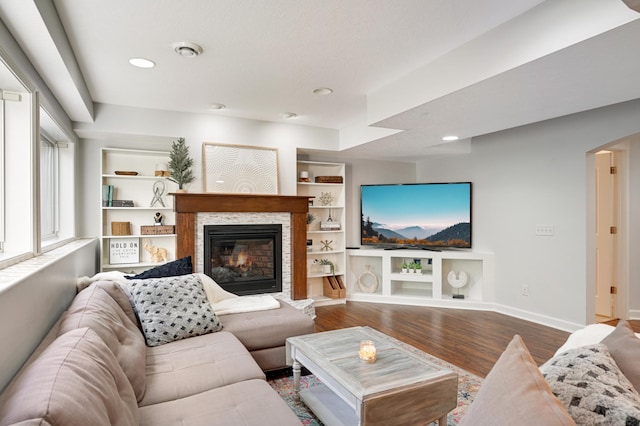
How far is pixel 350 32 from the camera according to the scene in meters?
2.43

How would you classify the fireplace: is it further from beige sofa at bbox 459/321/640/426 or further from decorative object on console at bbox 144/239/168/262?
beige sofa at bbox 459/321/640/426

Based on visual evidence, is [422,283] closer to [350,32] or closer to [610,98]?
[610,98]

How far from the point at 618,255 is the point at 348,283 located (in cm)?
336

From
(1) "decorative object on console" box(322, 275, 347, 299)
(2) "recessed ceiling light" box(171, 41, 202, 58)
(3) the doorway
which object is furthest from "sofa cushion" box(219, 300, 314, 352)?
(3) the doorway

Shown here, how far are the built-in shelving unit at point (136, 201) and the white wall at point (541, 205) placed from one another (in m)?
4.10

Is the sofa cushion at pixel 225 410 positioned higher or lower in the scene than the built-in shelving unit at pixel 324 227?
lower

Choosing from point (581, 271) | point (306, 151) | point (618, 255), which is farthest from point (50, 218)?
point (618, 255)

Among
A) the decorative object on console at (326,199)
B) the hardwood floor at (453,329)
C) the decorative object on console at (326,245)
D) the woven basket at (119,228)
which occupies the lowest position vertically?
the hardwood floor at (453,329)

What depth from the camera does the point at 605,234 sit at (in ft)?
14.6

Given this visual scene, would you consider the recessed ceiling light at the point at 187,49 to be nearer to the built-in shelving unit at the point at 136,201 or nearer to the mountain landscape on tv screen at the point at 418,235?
the built-in shelving unit at the point at 136,201

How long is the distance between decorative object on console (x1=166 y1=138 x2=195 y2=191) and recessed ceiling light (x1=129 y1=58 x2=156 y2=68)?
1278 millimetres

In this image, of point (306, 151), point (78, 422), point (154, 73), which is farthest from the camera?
point (306, 151)

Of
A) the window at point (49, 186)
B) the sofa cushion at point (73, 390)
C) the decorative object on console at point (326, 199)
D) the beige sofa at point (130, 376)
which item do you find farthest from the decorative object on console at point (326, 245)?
the sofa cushion at point (73, 390)

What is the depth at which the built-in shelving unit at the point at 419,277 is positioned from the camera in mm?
5047
